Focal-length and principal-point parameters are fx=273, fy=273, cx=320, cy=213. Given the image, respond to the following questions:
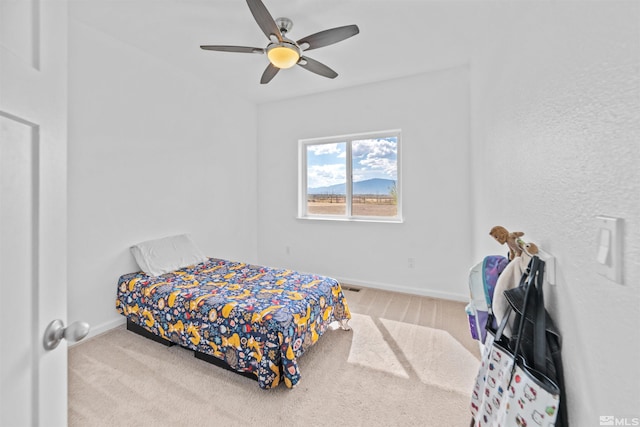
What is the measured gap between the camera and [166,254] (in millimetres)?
2859

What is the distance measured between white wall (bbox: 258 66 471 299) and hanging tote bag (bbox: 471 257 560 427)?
246cm

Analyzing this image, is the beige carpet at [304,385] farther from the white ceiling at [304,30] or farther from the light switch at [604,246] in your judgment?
the white ceiling at [304,30]

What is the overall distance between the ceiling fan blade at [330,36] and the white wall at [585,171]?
996mm

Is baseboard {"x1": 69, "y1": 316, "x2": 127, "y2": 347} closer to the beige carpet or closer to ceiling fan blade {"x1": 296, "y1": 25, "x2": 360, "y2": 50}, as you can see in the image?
the beige carpet

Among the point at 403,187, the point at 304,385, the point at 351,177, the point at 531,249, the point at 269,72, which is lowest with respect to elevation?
the point at 304,385

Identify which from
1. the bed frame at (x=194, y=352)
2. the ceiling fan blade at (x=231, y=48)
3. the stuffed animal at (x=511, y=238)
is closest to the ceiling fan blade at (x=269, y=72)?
the ceiling fan blade at (x=231, y=48)

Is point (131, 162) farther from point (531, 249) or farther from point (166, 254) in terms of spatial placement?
point (531, 249)

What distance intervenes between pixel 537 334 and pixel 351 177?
3.29 metres

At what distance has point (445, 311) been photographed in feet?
9.65

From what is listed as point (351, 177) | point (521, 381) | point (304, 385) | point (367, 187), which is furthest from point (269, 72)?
point (521, 381)

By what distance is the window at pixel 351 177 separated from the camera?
3664mm

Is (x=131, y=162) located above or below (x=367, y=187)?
above

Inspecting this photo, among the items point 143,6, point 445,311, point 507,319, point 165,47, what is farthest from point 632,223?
point 165,47

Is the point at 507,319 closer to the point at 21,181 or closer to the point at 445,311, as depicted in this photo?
the point at 21,181
